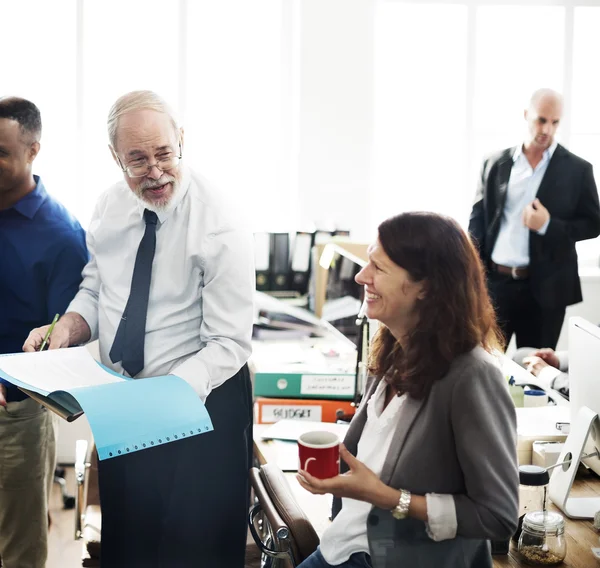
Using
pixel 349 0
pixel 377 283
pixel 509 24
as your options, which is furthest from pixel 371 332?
pixel 509 24

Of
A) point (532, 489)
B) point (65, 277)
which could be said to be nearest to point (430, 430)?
point (532, 489)

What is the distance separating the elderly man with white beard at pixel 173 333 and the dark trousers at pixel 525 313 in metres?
2.13

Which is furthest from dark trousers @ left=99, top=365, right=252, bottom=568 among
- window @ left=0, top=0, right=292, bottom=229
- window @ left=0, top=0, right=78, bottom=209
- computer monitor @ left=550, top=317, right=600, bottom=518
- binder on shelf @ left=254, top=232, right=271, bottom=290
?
window @ left=0, top=0, right=78, bottom=209

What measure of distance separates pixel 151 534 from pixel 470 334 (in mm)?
984

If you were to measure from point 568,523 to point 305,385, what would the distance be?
1004 millimetres

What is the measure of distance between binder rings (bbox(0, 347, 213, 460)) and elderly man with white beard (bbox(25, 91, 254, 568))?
12 centimetres

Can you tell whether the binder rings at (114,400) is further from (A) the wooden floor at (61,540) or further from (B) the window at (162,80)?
(B) the window at (162,80)

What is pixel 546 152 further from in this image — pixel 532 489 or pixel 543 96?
pixel 532 489

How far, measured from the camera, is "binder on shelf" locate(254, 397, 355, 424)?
8.07ft

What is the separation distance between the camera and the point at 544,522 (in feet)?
5.16

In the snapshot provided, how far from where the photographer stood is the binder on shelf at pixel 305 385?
2.53m

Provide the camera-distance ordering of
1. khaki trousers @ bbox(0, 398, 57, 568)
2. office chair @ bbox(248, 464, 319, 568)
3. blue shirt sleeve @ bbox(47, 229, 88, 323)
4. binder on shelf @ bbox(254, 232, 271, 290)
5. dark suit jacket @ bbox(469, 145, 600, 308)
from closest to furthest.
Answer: office chair @ bbox(248, 464, 319, 568), blue shirt sleeve @ bbox(47, 229, 88, 323), khaki trousers @ bbox(0, 398, 57, 568), dark suit jacket @ bbox(469, 145, 600, 308), binder on shelf @ bbox(254, 232, 271, 290)

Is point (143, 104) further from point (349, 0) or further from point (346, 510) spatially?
point (349, 0)

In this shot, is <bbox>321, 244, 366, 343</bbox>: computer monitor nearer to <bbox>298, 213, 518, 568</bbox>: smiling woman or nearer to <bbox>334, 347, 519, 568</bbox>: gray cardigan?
<bbox>298, 213, 518, 568</bbox>: smiling woman
